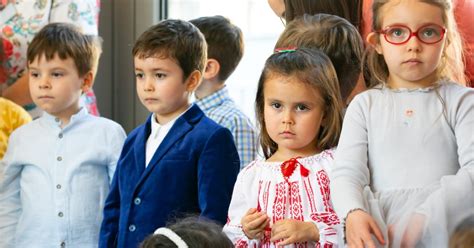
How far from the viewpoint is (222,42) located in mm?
3357

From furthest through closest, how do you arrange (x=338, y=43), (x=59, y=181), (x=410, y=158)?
(x=59, y=181), (x=338, y=43), (x=410, y=158)

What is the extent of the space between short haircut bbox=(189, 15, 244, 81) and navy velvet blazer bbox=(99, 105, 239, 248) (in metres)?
0.61

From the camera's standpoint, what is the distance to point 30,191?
315cm

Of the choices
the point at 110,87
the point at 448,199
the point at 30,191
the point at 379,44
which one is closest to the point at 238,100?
the point at 110,87

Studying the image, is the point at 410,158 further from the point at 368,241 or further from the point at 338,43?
the point at 338,43

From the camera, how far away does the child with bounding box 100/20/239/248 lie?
266 cm

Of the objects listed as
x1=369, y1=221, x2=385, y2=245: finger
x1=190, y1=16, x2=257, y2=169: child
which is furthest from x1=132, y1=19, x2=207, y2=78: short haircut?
x1=369, y1=221, x2=385, y2=245: finger

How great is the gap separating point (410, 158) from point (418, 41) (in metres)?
0.28

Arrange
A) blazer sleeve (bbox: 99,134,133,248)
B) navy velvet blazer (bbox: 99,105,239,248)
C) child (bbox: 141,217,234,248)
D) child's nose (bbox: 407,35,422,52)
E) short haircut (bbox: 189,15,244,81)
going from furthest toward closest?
short haircut (bbox: 189,15,244,81) < blazer sleeve (bbox: 99,134,133,248) < navy velvet blazer (bbox: 99,105,239,248) < child's nose (bbox: 407,35,422,52) < child (bbox: 141,217,234,248)

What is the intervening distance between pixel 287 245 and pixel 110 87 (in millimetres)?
2196

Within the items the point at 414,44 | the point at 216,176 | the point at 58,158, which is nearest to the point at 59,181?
the point at 58,158

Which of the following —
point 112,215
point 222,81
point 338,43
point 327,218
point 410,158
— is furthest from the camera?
point 222,81

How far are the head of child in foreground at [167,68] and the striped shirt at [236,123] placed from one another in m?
0.36

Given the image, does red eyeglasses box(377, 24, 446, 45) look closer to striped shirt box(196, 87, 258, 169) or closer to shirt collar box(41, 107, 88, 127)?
striped shirt box(196, 87, 258, 169)
